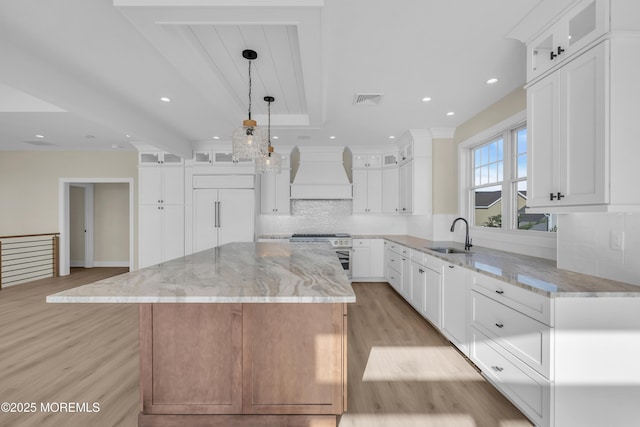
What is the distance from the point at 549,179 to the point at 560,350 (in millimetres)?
1061

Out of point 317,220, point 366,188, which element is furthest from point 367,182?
point 317,220

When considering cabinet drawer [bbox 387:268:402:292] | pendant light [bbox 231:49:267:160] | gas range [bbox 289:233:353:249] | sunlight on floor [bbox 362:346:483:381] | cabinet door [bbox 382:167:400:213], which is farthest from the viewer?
cabinet door [bbox 382:167:400:213]

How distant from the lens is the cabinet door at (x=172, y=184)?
5273mm

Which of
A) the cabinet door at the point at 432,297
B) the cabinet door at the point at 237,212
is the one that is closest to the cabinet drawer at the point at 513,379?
the cabinet door at the point at 432,297

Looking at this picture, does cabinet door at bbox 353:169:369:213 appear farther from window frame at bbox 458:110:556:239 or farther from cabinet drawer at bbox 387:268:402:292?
window frame at bbox 458:110:556:239

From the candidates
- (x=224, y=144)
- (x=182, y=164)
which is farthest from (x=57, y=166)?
(x=224, y=144)

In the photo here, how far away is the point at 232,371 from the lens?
158 cm

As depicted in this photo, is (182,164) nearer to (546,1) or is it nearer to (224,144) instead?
(224,144)

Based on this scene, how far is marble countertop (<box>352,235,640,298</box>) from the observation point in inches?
59.7

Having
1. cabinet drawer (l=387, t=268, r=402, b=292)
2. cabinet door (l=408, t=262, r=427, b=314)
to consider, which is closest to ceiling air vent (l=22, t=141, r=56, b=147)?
cabinet drawer (l=387, t=268, r=402, b=292)

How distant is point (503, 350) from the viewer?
6.32 feet

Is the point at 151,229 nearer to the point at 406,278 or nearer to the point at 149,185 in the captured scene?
the point at 149,185

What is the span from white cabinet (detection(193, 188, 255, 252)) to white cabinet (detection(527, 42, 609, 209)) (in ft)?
13.8

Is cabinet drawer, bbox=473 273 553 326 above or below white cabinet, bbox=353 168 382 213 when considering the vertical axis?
below
